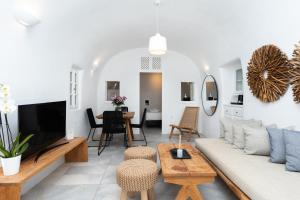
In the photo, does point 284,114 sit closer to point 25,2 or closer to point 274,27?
point 274,27

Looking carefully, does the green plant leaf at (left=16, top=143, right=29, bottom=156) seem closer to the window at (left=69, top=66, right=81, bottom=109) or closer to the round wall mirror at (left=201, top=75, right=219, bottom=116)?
the window at (left=69, top=66, right=81, bottom=109)

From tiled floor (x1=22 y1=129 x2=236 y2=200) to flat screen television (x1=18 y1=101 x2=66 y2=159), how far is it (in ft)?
1.73

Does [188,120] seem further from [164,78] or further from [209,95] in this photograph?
[164,78]

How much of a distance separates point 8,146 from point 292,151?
2.90 metres

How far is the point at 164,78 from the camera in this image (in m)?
6.04

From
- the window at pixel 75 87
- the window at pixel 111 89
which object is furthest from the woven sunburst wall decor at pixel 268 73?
the window at pixel 111 89

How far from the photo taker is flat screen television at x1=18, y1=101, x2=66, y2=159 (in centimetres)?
208

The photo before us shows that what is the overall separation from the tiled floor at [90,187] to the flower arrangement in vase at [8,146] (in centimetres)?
64

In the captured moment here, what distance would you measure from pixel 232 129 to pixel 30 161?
2699 millimetres

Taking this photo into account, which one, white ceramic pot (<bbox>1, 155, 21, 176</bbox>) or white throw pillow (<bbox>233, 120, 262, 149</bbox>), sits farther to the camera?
white throw pillow (<bbox>233, 120, 262, 149</bbox>)

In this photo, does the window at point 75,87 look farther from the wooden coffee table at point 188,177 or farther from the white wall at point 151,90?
the white wall at point 151,90

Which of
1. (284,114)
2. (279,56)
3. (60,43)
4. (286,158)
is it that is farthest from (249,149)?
(60,43)

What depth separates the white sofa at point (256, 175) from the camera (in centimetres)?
142

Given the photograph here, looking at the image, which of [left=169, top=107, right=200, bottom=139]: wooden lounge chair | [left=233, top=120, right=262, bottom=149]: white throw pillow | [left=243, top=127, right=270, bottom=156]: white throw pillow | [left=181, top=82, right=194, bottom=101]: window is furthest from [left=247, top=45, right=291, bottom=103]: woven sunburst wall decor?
[left=181, top=82, right=194, bottom=101]: window
